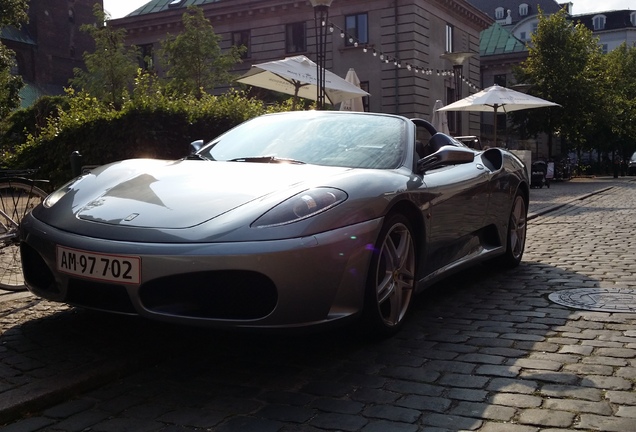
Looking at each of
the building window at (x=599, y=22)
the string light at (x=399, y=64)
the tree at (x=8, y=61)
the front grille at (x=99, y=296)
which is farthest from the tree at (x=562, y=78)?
the building window at (x=599, y=22)

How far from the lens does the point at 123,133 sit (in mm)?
13641

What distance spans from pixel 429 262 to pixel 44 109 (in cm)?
2938

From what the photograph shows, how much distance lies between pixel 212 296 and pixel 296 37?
33.9m

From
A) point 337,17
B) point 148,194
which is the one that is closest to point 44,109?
point 337,17

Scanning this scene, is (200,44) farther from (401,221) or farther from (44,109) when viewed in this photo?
(401,221)

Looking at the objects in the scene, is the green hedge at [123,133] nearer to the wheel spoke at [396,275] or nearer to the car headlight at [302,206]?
the wheel spoke at [396,275]

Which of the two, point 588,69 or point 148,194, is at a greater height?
point 588,69

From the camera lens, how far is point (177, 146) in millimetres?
14172

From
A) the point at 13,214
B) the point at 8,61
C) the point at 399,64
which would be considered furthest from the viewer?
the point at 399,64

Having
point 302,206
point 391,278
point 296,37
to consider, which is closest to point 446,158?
point 391,278

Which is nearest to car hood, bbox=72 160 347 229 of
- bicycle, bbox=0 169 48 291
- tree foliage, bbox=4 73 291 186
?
bicycle, bbox=0 169 48 291

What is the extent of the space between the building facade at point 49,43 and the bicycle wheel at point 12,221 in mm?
55199

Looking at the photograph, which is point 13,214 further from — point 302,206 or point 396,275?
point 396,275

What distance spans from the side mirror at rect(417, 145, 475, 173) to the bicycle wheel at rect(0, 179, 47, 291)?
2706 mm
